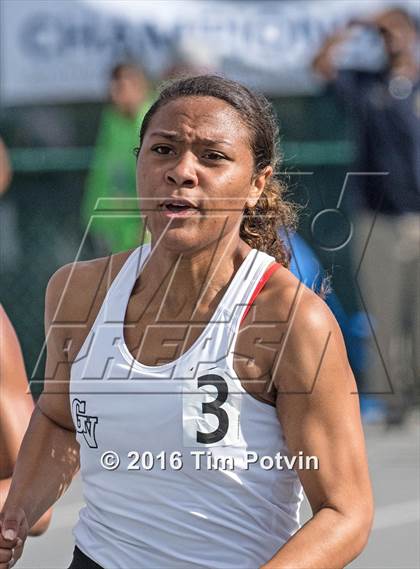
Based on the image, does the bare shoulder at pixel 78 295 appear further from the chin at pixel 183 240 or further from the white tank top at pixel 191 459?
the chin at pixel 183 240

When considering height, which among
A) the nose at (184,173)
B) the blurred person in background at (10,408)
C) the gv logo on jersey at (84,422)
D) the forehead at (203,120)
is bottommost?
the blurred person in background at (10,408)

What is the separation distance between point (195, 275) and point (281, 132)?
5875 millimetres

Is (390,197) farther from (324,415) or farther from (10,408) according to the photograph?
(324,415)

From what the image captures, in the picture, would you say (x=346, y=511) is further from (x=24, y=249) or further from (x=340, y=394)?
(x=24, y=249)

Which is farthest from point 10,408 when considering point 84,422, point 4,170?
point 4,170

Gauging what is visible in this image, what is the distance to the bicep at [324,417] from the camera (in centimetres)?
262

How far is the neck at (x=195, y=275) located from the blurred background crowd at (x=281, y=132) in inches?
161

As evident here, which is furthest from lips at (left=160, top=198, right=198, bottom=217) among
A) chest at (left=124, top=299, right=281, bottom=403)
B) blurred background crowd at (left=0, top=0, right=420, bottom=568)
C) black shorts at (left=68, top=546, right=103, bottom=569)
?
blurred background crowd at (left=0, top=0, right=420, bottom=568)

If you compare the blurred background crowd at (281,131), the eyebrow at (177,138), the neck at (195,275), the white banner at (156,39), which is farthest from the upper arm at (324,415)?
the white banner at (156,39)

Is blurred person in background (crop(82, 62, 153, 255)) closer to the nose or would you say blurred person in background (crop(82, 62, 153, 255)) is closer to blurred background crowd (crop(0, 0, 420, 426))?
blurred background crowd (crop(0, 0, 420, 426))

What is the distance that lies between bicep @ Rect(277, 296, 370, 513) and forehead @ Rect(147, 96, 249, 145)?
0.43 metres

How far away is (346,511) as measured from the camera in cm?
260

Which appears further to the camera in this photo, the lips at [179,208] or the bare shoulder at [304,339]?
the lips at [179,208]

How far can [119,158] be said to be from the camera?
8414 mm
